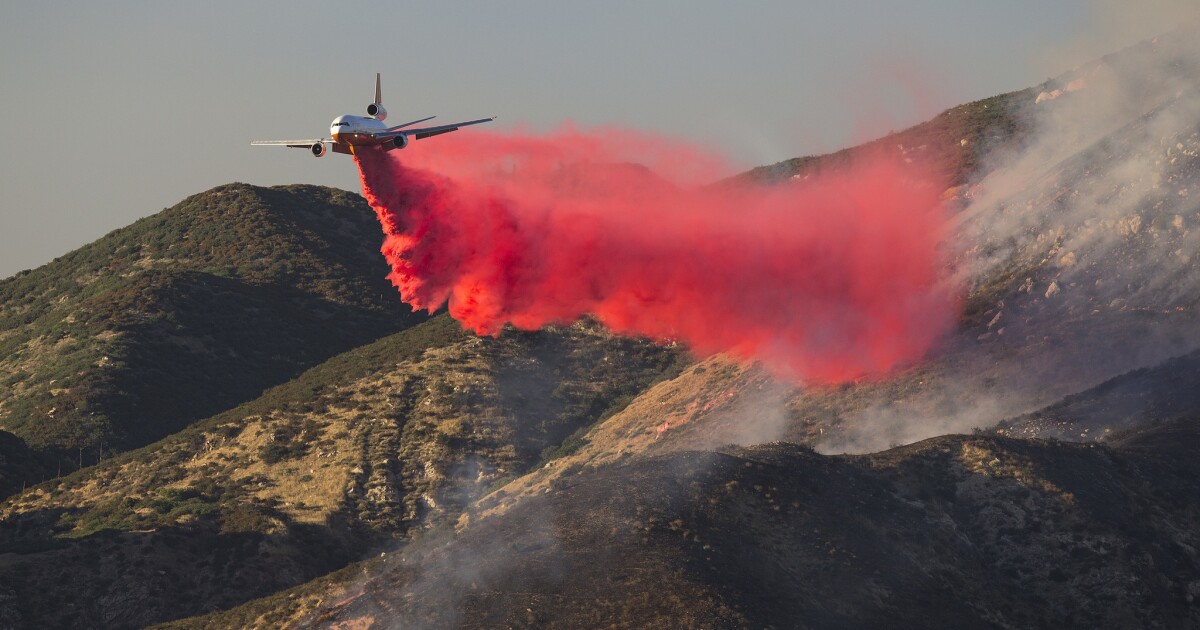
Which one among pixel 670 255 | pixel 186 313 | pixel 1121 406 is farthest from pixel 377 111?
pixel 186 313

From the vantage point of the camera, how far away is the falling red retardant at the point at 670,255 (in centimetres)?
7106

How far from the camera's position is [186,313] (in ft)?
394

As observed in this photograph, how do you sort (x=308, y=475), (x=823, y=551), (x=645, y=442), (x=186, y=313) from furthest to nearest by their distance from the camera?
1. (x=186, y=313)
2. (x=645, y=442)
3. (x=308, y=475)
4. (x=823, y=551)

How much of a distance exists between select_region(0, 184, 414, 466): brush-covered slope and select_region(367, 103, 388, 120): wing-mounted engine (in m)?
45.3

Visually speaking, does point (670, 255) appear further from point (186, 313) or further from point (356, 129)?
point (186, 313)

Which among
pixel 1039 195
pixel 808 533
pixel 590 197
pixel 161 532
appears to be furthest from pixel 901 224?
pixel 161 532

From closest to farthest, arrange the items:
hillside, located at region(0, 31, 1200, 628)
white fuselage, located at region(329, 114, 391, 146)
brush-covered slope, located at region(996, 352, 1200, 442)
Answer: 1. hillside, located at region(0, 31, 1200, 628)
2. white fuselage, located at region(329, 114, 391, 146)
3. brush-covered slope, located at region(996, 352, 1200, 442)

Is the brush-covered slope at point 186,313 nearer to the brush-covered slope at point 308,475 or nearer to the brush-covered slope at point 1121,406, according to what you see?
the brush-covered slope at point 308,475

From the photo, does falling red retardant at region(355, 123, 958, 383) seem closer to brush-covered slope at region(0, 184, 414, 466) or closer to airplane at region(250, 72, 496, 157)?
airplane at region(250, 72, 496, 157)

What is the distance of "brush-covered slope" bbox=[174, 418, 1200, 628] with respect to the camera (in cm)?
5269

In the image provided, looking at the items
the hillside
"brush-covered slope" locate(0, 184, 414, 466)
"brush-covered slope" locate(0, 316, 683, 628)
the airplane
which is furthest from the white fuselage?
"brush-covered slope" locate(0, 184, 414, 466)

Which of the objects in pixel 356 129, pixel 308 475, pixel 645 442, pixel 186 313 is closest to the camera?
pixel 356 129

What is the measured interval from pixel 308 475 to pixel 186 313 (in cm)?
3782

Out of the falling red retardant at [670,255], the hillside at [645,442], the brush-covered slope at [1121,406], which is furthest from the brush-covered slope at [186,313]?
the brush-covered slope at [1121,406]
